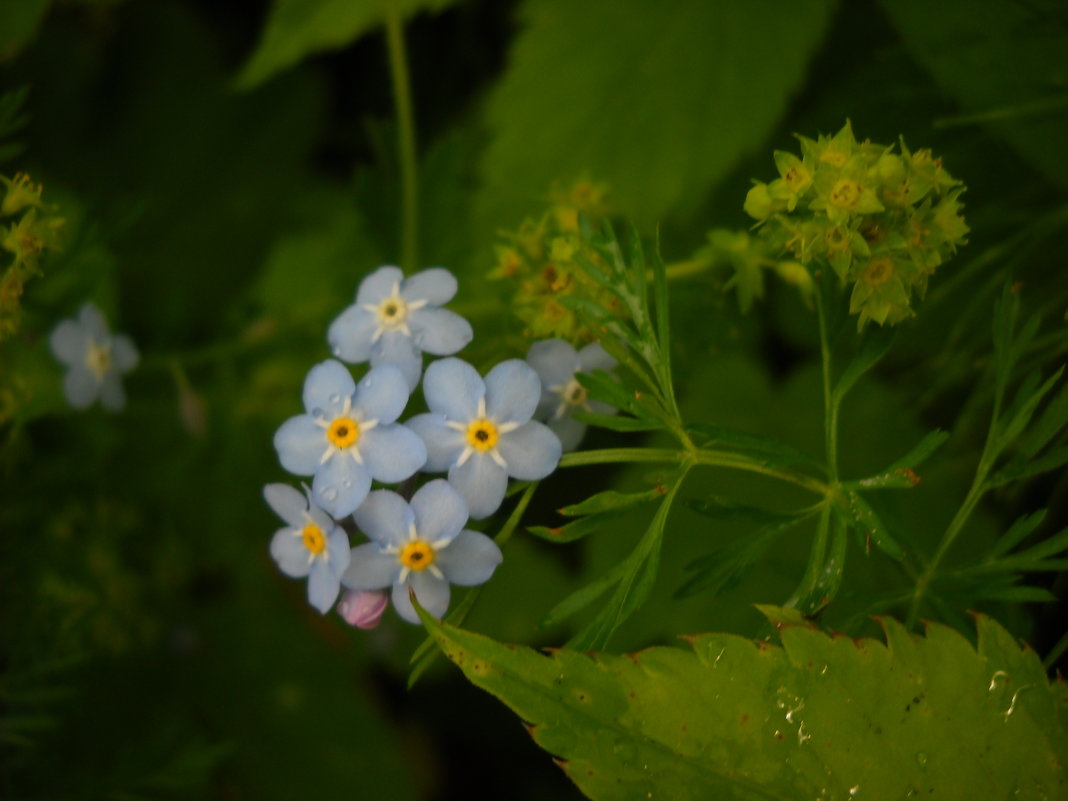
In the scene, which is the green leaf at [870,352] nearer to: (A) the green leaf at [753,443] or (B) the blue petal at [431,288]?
(A) the green leaf at [753,443]

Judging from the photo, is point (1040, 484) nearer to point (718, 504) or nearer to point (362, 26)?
point (718, 504)

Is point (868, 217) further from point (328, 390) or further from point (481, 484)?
point (328, 390)

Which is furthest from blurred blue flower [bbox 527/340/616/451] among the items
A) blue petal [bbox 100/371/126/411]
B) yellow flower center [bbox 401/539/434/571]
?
blue petal [bbox 100/371/126/411]

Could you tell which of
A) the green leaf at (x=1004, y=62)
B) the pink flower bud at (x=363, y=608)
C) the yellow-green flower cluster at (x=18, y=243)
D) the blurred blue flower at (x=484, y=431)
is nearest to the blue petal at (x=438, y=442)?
the blurred blue flower at (x=484, y=431)

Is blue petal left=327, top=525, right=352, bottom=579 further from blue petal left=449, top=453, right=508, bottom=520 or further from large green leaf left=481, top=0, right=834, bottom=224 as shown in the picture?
large green leaf left=481, top=0, right=834, bottom=224

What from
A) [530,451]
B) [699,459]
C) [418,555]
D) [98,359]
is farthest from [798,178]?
[98,359]

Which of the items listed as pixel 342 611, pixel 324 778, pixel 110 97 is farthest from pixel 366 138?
pixel 342 611

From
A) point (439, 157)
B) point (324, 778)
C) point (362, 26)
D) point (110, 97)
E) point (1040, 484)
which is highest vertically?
point (362, 26)
